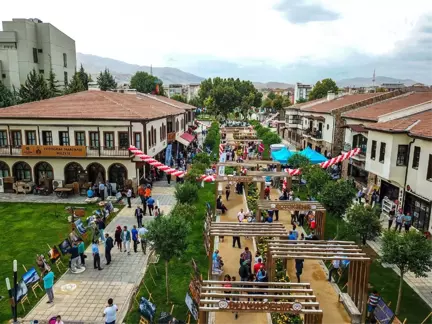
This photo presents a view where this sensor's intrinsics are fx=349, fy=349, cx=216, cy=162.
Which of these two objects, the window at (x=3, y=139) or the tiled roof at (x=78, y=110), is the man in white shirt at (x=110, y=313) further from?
the window at (x=3, y=139)

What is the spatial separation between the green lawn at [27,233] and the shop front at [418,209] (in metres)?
20.5

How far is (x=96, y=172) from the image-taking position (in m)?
30.4

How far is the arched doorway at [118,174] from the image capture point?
2989 cm

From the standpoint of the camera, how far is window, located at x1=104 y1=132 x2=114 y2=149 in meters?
29.4

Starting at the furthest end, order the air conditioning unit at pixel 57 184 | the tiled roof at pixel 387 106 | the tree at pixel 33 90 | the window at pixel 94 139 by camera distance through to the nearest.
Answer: the tree at pixel 33 90 < the tiled roof at pixel 387 106 < the air conditioning unit at pixel 57 184 < the window at pixel 94 139

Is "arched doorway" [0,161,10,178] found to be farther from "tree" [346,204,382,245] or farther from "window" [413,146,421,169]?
"window" [413,146,421,169]

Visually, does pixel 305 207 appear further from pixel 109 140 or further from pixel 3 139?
pixel 3 139

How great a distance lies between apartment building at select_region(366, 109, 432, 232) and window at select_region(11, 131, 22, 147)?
94.3 feet

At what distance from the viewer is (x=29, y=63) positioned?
205 ft

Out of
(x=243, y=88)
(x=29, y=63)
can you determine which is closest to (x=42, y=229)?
(x=29, y=63)

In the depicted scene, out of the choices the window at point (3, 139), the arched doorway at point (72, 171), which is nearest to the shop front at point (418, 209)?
the arched doorway at point (72, 171)

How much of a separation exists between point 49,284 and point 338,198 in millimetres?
15317

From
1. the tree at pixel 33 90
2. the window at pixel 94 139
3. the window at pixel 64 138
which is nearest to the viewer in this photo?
the window at pixel 94 139

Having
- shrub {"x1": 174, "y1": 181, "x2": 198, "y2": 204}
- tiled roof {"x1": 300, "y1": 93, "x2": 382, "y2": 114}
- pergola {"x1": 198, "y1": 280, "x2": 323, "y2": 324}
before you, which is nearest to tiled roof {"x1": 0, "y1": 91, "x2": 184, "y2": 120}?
shrub {"x1": 174, "y1": 181, "x2": 198, "y2": 204}
